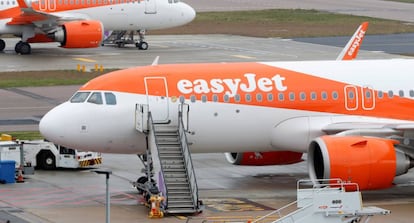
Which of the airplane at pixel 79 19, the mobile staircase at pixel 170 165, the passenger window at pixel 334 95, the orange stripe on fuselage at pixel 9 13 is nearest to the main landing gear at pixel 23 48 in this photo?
the airplane at pixel 79 19

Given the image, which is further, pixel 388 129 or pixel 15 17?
pixel 15 17

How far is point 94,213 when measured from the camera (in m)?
39.0

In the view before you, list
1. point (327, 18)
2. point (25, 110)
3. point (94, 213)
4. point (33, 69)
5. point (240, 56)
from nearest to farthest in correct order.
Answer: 1. point (94, 213)
2. point (25, 110)
3. point (33, 69)
4. point (240, 56)
5. point (327, 18)

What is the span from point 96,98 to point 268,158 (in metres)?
7.30

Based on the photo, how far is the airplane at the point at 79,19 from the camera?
79.2m

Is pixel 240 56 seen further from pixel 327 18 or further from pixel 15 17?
pixel 327 18

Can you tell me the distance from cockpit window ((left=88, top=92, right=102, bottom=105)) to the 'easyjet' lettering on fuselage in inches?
103

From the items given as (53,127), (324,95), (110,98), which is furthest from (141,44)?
(53,127)

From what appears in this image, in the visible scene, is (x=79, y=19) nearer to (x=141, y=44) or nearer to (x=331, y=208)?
(x=141, y=44)

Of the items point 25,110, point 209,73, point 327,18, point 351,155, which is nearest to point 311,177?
point 351,155

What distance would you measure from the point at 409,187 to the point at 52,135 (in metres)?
12.4

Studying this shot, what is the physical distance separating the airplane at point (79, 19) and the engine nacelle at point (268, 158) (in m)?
34.8

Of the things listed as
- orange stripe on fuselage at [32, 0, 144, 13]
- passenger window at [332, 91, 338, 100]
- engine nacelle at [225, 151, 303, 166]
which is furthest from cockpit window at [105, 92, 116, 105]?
orange stripe on fuselage at [32, 0, 144, 13]

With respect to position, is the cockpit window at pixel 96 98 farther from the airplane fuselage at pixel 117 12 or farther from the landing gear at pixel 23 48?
the landing gear at pixel 23 48
